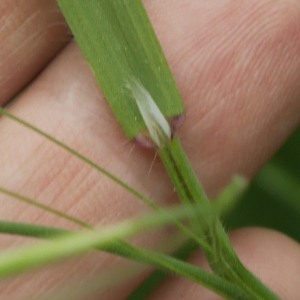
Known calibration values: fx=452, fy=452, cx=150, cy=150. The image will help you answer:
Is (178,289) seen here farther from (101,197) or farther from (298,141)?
(298,141)

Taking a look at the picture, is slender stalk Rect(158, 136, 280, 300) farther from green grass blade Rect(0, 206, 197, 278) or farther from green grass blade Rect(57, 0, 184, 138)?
green grass blade Rect(0, 206, 197, 278)

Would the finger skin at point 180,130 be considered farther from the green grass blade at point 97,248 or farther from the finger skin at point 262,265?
the green grass blade at point 97,248

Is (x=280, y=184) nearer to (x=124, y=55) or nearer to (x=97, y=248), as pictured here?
(x=124, y=55)

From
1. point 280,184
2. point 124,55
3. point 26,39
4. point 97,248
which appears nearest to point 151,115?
point 124,55

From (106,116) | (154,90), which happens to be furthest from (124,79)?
(106,116)

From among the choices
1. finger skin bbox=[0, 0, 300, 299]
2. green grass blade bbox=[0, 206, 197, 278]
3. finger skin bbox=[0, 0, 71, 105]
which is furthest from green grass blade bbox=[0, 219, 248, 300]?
finger skin bbox=[0, 0, 71, 105]

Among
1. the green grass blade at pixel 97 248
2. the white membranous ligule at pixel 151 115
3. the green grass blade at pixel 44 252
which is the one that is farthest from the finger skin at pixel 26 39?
the green grass blade at pixel 44 252
